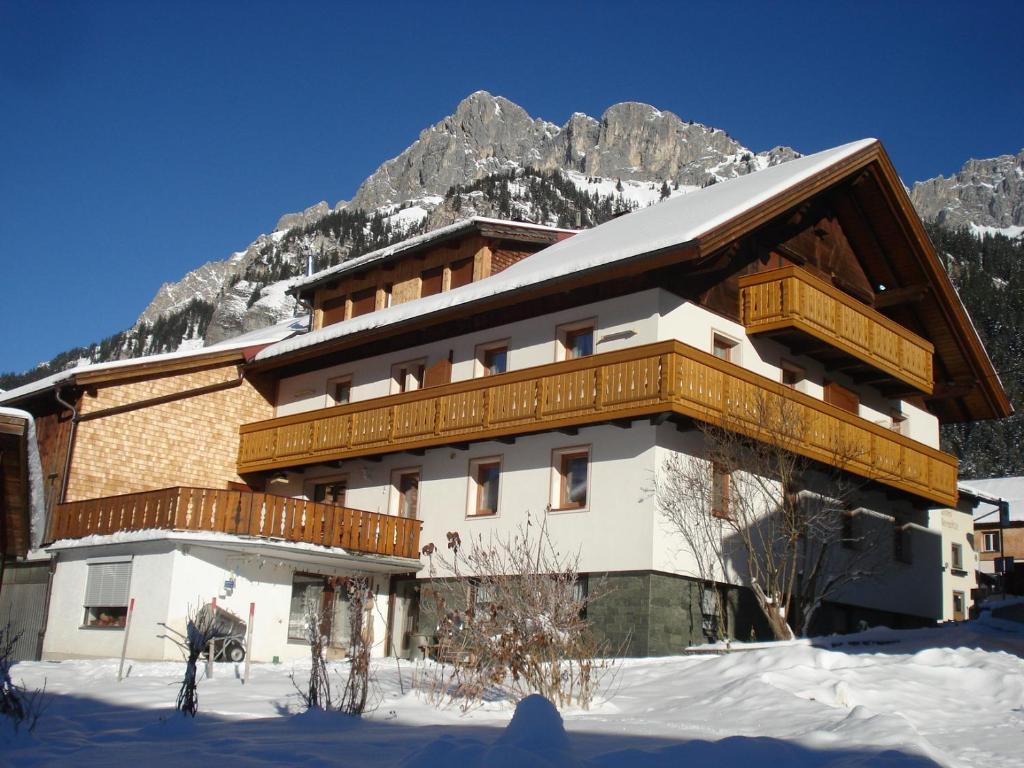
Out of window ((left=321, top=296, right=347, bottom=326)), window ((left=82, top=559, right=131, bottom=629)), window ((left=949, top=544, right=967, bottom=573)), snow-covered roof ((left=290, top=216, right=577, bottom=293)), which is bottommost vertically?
window ((left=82, top=559, right=131, bottom=629))

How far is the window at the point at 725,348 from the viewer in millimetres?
22344

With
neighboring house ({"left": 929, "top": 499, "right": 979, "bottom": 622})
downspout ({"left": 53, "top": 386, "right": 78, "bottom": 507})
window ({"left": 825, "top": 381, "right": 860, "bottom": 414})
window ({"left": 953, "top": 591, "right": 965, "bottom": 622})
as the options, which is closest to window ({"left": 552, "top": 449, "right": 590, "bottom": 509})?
window ({"left": 825, "top": 381, "right": 860, "bottom": 414})

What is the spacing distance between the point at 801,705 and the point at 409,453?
45.8ft

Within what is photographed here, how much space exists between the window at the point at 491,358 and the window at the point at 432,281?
4.85m

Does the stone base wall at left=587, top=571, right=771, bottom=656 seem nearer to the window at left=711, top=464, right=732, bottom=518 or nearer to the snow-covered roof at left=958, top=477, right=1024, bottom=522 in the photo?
the window at left=711, top=464, right=732, bottom=518

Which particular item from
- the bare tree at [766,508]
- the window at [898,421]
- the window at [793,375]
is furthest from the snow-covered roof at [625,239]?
the window at [898,421]

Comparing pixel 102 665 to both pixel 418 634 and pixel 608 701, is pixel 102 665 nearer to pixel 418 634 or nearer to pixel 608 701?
pixel 418 634

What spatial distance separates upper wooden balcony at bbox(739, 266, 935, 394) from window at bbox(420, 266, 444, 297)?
350 inches

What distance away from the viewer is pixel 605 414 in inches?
803

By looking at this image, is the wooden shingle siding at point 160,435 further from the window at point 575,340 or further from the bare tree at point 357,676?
the bare tree at point 357,676

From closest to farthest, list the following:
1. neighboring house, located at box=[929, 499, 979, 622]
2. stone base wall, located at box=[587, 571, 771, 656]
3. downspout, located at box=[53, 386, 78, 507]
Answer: stone base wall, located at box=[587, 571, 771, 656] < downspout, located at box=[53, 386, 78, 507] < neighboring house, located at box=[929, 499, 979, 622]

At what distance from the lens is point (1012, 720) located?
1214 centimetres

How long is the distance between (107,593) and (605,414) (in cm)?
1092

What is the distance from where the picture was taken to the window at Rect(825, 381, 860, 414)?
25.0 metres
